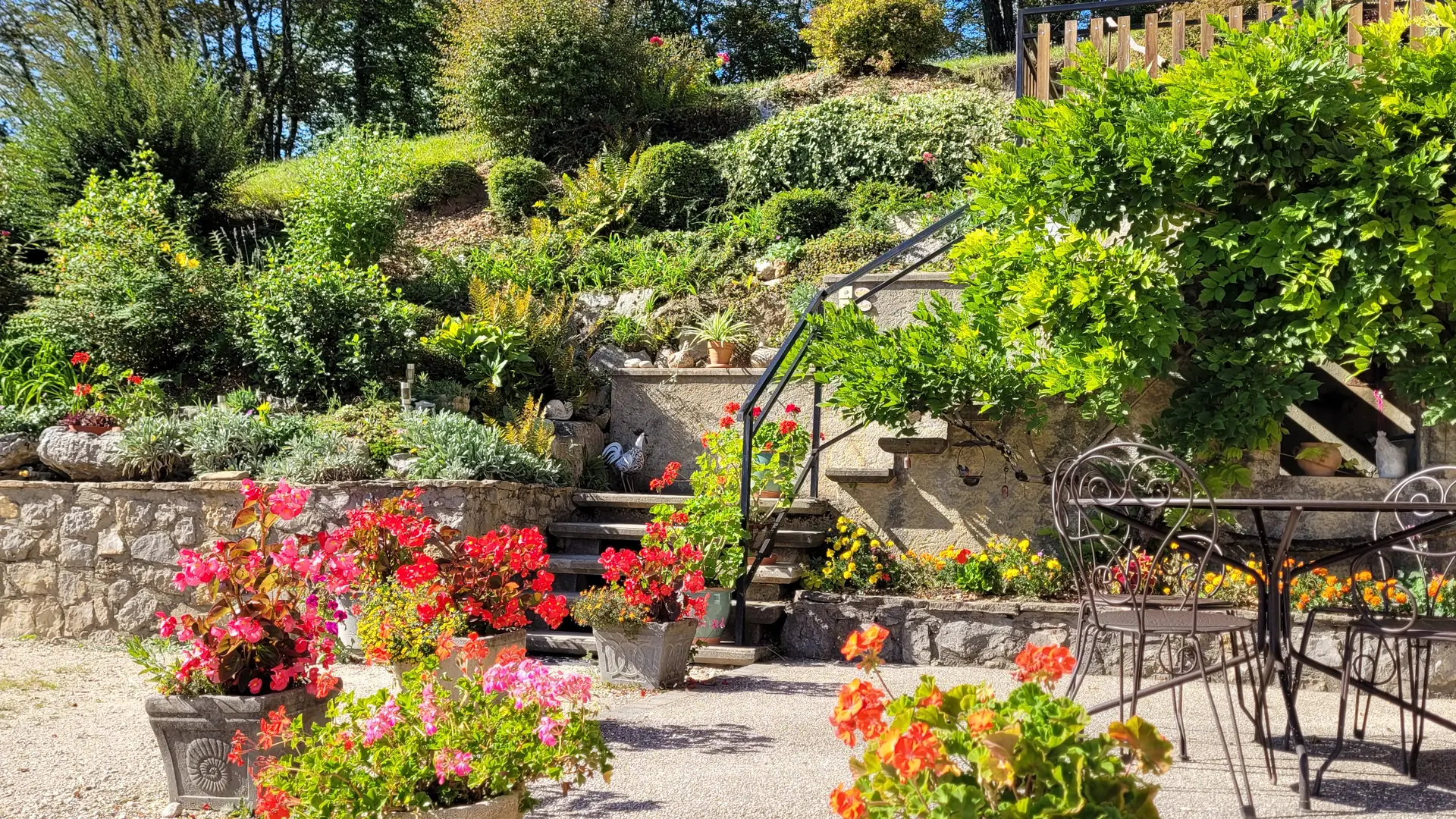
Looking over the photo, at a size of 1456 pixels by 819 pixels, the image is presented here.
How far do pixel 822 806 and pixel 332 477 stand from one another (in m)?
3.35

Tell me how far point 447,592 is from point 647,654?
948mm

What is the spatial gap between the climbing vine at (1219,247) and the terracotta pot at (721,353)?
153 cm

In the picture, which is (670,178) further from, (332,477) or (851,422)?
(332,477)

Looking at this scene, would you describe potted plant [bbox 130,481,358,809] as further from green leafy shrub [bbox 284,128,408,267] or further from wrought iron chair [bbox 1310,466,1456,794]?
green leafy shrub [bbox 284,128,408,267]

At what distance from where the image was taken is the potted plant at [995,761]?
166 cm

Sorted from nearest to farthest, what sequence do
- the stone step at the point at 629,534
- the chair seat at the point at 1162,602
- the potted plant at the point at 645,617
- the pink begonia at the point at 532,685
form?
the pink begonia at the point at 532,685, the chair seat at the point at 1162,602, the potted plant at the point at 645,617, the stone step at the point at 629,534

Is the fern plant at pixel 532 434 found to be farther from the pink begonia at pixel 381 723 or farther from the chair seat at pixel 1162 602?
the pink begonia at pixel 381 723

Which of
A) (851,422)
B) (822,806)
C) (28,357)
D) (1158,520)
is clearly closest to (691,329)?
(851,422)

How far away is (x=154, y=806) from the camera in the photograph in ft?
9.84

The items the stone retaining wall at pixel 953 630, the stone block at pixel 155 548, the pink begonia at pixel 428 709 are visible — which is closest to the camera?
the pink begonia at pixel 428 709

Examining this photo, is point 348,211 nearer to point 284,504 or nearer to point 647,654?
point 647,654

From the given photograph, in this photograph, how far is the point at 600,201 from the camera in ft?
30.9

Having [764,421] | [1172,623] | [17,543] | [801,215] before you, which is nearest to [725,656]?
[764,421]

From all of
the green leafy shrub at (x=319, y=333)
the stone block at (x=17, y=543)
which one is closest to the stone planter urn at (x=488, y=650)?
the stone block at (x=17, y=543)
